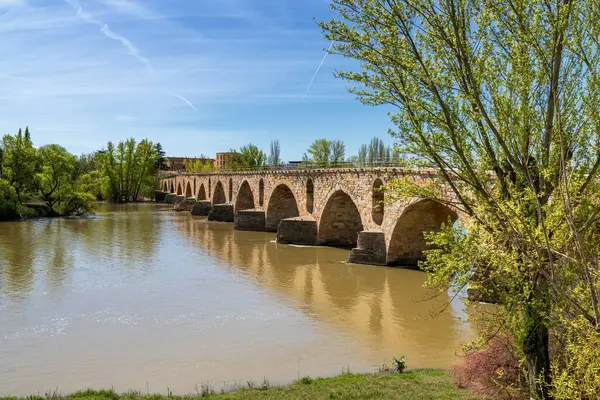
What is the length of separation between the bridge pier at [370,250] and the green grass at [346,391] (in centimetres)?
1227

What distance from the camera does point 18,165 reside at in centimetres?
4281

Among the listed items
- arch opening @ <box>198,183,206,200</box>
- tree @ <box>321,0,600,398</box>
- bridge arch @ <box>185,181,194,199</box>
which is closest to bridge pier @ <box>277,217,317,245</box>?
tree @ <box>321,0,600,398</box>

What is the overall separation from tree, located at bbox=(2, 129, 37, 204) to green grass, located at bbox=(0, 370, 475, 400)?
129 feet

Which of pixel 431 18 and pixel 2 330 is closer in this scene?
pixel 431 18

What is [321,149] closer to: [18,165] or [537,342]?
[18,165]

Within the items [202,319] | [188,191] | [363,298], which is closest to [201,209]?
[188,191]

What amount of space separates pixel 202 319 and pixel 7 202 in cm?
3345

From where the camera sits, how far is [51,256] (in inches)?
930

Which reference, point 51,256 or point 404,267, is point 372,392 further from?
point 51,256

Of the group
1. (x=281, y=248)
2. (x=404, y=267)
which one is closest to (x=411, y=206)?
(x=404, y=267)

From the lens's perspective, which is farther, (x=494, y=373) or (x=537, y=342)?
(x=494, y=373)

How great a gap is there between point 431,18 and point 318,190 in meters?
21.7

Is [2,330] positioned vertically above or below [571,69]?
below

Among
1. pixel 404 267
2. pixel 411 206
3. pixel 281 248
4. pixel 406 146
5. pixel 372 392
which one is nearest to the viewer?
pixel 406 146
